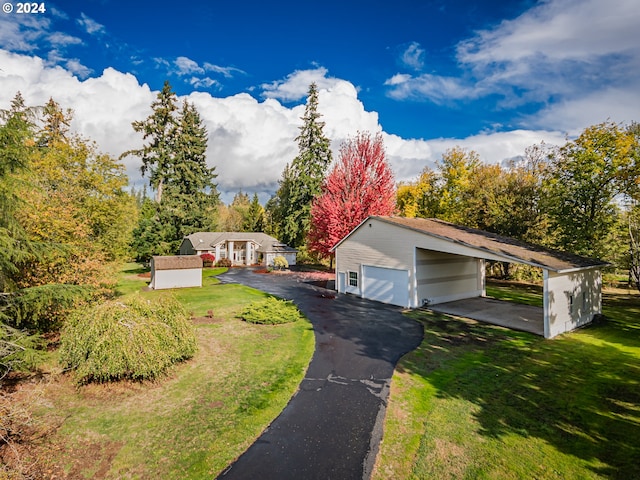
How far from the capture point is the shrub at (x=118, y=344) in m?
8.17

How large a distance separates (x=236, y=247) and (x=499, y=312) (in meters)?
36.5

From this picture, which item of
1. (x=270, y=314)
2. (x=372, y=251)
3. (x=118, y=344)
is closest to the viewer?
(x=118, y=344)

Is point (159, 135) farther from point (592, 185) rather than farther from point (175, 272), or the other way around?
point (592, 185)

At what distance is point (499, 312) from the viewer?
661 inches

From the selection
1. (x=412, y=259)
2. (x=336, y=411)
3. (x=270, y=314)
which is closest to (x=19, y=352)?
(x=336, y=411)

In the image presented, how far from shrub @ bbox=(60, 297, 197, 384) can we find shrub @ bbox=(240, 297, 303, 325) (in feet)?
17.4

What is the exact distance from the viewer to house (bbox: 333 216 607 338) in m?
13.3

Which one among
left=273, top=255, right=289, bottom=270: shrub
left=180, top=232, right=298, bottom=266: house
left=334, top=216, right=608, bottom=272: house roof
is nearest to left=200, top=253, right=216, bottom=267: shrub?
left=180, top=232, right=298, bottom=266: house

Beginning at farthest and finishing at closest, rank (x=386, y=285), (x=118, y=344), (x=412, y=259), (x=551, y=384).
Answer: (x=386, y=285) → (x=412, y=259) → (x=551, y=384) → (x=118, y=344)

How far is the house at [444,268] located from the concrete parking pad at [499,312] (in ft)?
1.28

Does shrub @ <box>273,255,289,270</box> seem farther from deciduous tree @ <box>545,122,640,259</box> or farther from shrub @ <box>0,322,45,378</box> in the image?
shrub @ <box>0,322,45,378</box>

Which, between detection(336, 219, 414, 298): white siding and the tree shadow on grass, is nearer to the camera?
the tree shadow on grass

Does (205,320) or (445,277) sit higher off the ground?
(445,277)

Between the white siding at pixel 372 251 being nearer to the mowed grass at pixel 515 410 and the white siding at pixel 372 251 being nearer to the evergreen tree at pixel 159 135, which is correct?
the mowed grass at pixel 515 410
